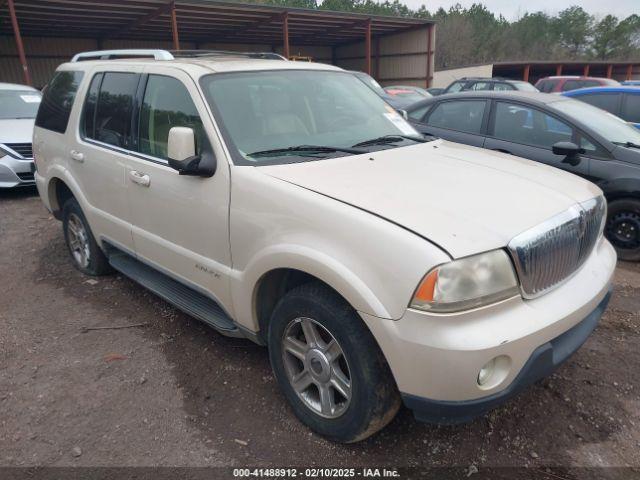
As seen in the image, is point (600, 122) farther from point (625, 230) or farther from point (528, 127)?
point (625, 230)

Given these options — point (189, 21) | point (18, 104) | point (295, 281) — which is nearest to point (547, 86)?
point (18, 104)

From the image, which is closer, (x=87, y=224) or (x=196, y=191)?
(x=196, y=191)

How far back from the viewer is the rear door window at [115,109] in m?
3.70

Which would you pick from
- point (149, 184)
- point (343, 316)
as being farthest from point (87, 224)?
point (343, 316)

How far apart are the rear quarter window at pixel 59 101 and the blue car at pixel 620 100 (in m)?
Answer: 7.32

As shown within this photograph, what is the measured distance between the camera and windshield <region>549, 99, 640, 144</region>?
5427 mm

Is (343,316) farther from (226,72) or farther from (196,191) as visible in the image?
(226,72)

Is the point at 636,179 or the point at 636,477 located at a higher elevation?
the point at 636,179

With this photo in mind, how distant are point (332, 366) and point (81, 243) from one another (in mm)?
3403

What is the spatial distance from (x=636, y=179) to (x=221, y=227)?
4.33 meters

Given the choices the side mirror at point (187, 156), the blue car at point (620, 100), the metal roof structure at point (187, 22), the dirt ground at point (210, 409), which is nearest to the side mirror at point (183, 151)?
the side mirror at point (187, 156)

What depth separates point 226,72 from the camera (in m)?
3.20

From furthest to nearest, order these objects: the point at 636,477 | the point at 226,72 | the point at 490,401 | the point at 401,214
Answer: the point at 226,72, the point at 636,477, the point at 401,214, the point at 490,401

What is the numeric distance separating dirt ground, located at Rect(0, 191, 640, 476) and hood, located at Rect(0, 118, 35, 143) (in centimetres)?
496
